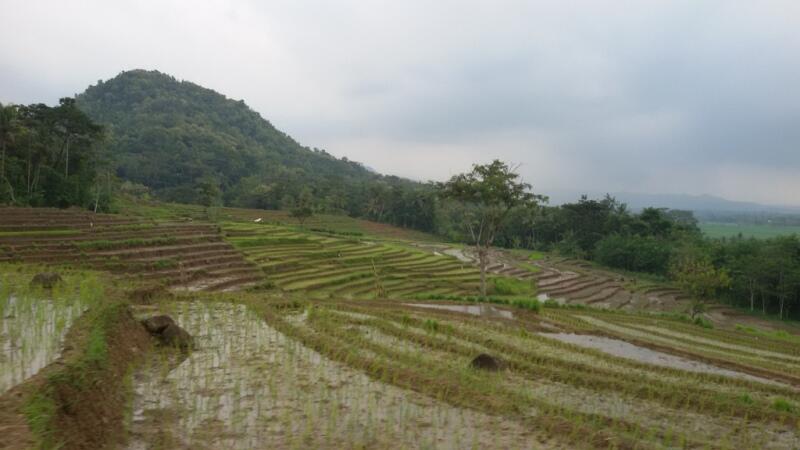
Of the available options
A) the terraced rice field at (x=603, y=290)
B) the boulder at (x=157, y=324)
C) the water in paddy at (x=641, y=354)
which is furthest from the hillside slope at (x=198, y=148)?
the water in paddy at (x=641, y=354)

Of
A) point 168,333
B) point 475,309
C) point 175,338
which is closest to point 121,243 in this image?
point 168,333

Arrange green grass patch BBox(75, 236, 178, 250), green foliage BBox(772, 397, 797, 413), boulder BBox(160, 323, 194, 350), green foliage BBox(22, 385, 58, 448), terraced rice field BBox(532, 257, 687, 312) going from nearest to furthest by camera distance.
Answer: green foliage BBox(22, 385, 58, 448), green foliage BBox(772, 397, 797, 413), boulder BBox(160, 323, 194, 350), green grass patch BBox(75, 236, 178, 250), terraced rice field BBox(532, 257, 687, 312)

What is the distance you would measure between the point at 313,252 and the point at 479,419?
23.0 metres

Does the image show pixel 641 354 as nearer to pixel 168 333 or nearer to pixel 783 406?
pixel 783 406

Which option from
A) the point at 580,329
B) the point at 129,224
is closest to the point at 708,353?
the point at 580,329

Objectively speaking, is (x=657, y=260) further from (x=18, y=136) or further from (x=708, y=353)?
(x=18, y=136)

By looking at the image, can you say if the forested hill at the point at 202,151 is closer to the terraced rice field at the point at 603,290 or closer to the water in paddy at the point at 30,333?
the terraced rice field at the point at 603,290

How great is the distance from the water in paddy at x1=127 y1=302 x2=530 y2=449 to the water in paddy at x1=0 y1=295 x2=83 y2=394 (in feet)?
4.16

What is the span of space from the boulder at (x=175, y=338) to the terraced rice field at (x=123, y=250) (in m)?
7.06

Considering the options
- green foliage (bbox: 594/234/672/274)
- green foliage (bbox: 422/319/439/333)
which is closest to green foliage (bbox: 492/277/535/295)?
green foliage (bbox: 422/319/439/333)

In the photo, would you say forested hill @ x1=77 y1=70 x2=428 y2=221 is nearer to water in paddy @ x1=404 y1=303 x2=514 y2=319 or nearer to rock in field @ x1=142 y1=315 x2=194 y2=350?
water in paddy @ x1=404 y1=303 x2=514 y2=319

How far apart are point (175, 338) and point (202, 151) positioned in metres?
87.9

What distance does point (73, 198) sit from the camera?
3522cm

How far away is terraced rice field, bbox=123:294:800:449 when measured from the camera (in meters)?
5.71
